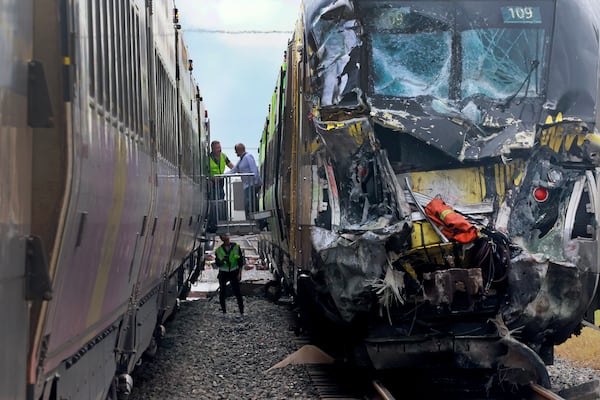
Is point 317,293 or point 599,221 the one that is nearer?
point 599,221

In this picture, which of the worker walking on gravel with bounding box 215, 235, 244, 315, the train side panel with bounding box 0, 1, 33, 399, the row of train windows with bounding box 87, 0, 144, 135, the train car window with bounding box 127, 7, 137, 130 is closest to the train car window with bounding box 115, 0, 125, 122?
the row of train windows with bounding box 87, 0, 144, 135

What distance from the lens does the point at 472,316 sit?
7055 millimetres

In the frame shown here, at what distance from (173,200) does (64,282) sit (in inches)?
208

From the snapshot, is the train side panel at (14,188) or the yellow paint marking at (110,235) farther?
the yellow paint marking at (110,235)

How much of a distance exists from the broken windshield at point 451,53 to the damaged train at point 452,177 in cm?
1

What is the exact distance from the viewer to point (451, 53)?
7.33 metres

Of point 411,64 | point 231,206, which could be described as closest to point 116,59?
point 411,64

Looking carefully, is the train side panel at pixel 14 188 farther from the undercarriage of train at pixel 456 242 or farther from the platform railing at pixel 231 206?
the platform railing at pixel 231 206

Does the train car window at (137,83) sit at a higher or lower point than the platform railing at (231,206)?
higher

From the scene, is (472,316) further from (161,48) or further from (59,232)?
(59,232)

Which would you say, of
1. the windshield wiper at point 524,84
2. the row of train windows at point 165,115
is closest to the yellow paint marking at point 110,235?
the row of train windows at point 165,115

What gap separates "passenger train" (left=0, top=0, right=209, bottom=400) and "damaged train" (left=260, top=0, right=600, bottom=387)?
5.94 feet

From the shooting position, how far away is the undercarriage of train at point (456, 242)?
22.1ft

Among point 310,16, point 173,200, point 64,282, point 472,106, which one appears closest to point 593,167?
point 472,106
